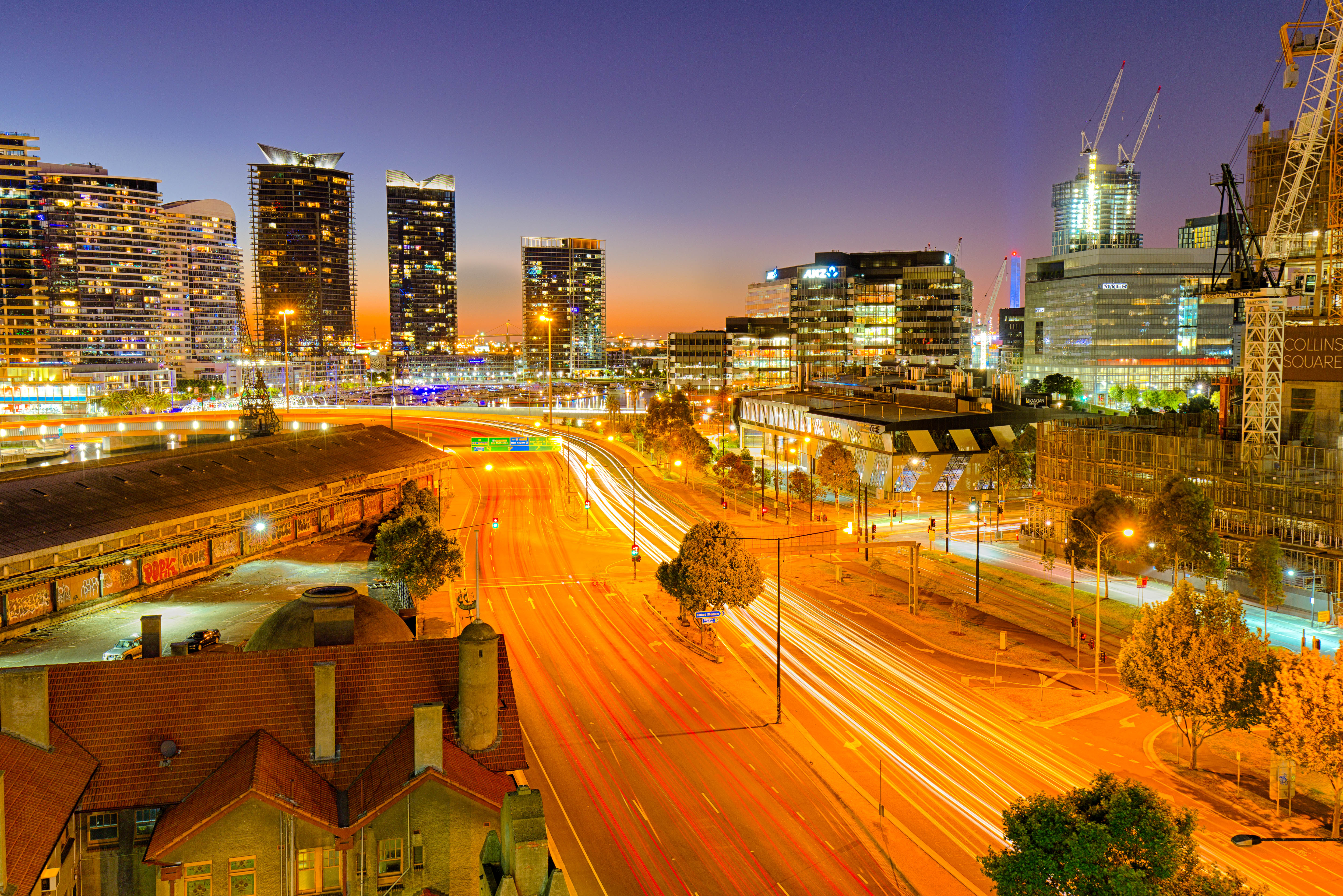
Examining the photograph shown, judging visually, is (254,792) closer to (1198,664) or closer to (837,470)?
(1198,664)

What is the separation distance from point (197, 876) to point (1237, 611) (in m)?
36.5

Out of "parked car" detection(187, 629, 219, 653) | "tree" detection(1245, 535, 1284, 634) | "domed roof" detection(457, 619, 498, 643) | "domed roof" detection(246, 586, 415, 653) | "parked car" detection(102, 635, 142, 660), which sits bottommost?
"tree" detection(1245, 535, 1284, 634)

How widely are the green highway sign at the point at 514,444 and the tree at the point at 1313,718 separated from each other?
162ft

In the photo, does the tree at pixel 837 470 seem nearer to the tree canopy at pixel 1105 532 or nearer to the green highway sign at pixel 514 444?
the tree canopy at pixel 1105 532

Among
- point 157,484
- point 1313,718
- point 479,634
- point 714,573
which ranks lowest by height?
point 1313,718

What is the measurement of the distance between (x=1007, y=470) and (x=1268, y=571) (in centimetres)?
3841

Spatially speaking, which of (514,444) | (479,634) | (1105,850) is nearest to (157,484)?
(514,444)

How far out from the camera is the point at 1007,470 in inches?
3514

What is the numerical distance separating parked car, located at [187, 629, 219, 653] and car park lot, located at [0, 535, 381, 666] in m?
0.96

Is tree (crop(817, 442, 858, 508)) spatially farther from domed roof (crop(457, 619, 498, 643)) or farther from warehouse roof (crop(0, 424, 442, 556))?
domed roof (crop(457, 619, 498, 643))

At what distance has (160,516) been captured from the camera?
4597 cm

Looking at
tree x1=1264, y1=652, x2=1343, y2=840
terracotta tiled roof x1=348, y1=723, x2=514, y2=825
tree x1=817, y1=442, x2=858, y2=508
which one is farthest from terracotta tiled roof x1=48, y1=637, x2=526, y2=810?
tree x1=817, y1=442, x2=858, y2=508

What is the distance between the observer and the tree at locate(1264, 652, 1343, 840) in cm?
2733

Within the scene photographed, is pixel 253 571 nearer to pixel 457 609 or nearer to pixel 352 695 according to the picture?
pixel 457 609
